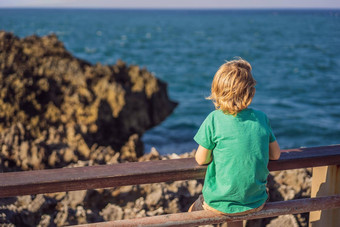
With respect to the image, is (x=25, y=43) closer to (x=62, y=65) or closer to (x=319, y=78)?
(x=62, y=65)

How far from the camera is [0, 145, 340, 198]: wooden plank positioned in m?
1.93

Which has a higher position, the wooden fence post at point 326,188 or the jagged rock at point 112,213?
the wooden fence post at point 326,188

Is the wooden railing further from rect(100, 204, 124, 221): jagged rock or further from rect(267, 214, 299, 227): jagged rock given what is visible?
rect(100, 204, 124, 221): jagged rock

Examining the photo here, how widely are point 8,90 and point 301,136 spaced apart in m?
10.3

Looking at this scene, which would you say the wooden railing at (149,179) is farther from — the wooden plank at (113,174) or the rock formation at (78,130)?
the rock formation at (78,130)

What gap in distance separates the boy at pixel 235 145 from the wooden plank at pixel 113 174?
11cm

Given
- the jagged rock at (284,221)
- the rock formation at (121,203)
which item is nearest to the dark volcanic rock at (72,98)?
the rock formation at (121,203)

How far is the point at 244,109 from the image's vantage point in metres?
2.14

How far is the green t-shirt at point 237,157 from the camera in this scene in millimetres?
2088

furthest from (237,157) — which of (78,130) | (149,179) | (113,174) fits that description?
(78,130)

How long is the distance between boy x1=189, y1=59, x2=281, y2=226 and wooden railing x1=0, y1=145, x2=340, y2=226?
0.07 m

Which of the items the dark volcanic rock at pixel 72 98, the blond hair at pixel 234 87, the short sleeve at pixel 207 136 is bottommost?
the dark volcanic rock at pixel 72 98

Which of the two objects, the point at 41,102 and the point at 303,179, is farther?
the point at 41,102

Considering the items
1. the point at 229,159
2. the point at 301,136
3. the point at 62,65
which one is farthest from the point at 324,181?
the point at 301,136
